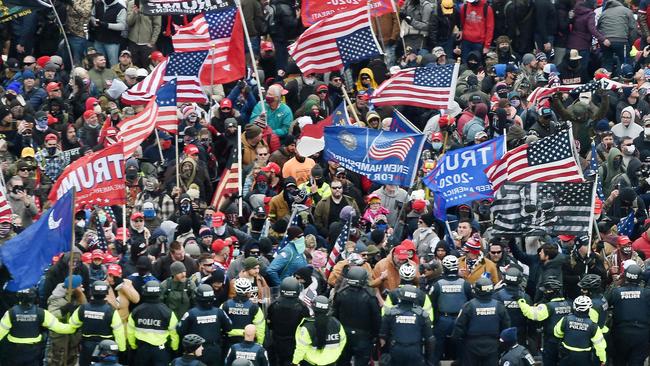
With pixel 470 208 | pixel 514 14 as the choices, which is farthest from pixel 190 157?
pixel 514 14

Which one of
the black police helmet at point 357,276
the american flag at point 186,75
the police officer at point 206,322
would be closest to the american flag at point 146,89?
the american flag at point 186,75

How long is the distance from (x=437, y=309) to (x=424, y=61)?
35.6 ft

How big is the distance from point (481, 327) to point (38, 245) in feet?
20.1

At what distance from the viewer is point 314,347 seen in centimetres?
3262

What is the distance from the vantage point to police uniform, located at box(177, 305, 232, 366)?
32.5 metres

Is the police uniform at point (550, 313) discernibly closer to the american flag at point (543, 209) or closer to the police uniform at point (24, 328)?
the american flag at point (543, 209)

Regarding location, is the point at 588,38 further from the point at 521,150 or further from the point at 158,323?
the point at 158,323

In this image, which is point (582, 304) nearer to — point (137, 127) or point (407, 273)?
point (407, 273)

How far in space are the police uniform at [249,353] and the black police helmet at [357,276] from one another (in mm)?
1771

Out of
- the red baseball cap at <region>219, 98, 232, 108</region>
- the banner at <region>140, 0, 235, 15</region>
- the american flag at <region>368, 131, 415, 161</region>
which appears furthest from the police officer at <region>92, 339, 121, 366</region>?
the banner at <region>140, 0, 235, 15</region>

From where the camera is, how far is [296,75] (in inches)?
1747

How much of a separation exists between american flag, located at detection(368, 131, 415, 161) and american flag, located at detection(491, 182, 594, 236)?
2.15 metres

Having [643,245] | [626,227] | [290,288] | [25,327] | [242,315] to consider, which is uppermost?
[290,288]

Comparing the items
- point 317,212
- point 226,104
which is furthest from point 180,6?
point 317,212
